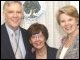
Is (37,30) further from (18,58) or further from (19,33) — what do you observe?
(18,58)

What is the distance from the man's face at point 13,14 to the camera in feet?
6.24

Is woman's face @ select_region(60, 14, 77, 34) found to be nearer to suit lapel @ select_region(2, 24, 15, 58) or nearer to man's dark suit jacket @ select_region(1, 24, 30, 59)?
man's dark suit jacket @ select_region(1, 24, 30, 59)

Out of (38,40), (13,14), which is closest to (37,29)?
(38,40)

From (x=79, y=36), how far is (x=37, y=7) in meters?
0.39

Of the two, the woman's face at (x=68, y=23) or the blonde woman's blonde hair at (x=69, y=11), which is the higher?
the blonde woman's blonde hair at (x=69, y=11)

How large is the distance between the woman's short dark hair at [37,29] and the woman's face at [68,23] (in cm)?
14

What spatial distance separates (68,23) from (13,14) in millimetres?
415

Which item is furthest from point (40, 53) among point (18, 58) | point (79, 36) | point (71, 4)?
point (71, 4)

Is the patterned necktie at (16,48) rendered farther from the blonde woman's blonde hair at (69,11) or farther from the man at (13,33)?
the blonde woman's blonde hair at (69,11)

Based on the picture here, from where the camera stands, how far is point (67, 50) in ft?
6.37

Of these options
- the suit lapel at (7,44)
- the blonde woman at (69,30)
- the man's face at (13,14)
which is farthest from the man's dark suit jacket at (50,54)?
the man's face at (13,14)

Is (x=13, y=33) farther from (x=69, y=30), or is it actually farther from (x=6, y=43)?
(x=69, y=30)

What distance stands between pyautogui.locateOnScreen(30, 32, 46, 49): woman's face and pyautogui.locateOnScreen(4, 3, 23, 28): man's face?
160 mm

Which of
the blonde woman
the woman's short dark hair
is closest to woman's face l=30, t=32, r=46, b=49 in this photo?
the woman's short dark hair
